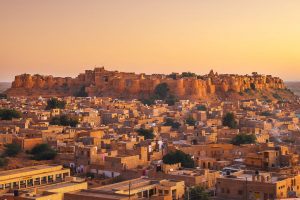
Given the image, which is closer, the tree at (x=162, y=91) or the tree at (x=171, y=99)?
the tree at (x=171, y=99)

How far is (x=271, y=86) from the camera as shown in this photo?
82.1 meters

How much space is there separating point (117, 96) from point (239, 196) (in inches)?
1988

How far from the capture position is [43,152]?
2436 cm

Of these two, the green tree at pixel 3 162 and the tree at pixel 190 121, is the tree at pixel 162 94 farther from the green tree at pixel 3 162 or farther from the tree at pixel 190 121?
the green tree at pixel 3 162

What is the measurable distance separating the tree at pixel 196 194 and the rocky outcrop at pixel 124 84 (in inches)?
1865

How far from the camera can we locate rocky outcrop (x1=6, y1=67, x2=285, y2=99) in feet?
217

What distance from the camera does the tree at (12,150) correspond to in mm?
24281

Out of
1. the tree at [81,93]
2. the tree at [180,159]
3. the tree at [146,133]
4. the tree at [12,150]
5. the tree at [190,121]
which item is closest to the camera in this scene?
the tree at [180,159]

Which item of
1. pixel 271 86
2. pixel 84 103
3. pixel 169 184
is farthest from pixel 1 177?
pixel 271 86

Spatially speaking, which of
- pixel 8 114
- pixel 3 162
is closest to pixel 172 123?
pixel 8 114

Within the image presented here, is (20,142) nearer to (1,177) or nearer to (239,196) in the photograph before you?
(1,177)

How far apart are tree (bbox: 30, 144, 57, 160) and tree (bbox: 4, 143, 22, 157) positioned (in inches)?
26.4

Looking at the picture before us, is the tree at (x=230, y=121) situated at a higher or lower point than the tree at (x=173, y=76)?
lower

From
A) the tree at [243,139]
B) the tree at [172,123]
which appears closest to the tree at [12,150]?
the tree at [243,139]
